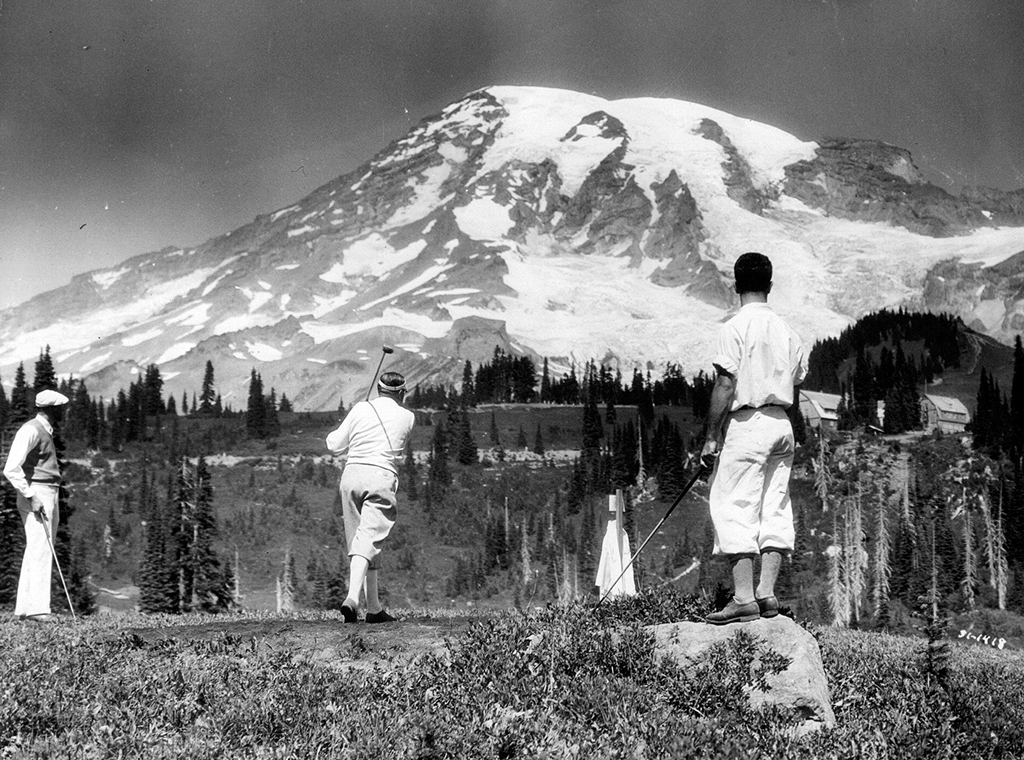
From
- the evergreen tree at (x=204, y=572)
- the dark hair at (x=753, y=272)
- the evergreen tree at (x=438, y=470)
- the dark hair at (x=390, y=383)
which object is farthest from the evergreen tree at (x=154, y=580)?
the dark hair at (x=753, y=272)

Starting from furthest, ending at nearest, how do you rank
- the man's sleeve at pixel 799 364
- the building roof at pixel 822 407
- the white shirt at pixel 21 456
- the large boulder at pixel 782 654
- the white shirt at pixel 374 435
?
the building roof at pixel 822 407, the white shirt at pixel 21 456, the white shirt at pixel 374 435, the man's sleeve at pixel 799 364, the large boulder at pixel 782 654

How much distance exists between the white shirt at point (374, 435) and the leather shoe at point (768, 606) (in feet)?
15.0

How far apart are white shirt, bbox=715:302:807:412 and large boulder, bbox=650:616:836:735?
1823mm

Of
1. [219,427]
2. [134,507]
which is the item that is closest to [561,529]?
[134,507]

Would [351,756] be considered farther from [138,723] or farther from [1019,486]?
[1019,486]

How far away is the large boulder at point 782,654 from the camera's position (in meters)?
7.60

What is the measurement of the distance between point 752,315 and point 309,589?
8255cm

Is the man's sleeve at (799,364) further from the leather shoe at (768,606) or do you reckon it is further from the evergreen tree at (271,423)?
the evergreen tree at (271,423)

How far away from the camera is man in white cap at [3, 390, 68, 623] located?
49.8 feet

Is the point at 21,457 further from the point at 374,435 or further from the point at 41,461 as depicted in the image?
the point at 374,435

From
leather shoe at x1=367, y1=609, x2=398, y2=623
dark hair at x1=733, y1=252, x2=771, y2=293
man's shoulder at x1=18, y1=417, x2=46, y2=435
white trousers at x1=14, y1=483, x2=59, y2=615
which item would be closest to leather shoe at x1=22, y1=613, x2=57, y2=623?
white trousers at x1=14, y1=483, x2=59, y2=615

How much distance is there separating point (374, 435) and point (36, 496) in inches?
244

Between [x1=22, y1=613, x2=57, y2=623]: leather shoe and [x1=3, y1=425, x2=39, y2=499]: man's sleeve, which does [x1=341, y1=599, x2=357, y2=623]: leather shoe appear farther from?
[x1=3, y1=425, x2=39, y2=499]: man's sleeve

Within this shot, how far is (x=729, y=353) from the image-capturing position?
30.7 ft
